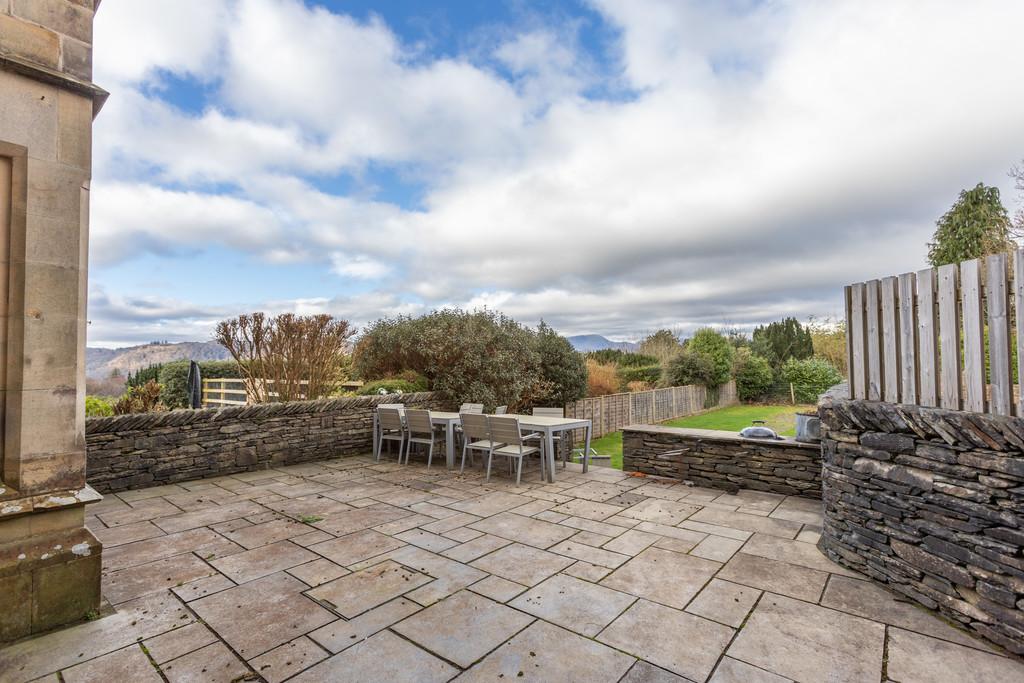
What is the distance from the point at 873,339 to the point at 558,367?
758 cm

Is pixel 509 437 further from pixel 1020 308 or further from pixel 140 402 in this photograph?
pixel 140 402

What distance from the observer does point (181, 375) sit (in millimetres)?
11484

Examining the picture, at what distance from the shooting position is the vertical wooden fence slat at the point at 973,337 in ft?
7.07

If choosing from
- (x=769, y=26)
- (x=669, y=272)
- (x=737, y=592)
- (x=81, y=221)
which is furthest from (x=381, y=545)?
(x=669, y=272)

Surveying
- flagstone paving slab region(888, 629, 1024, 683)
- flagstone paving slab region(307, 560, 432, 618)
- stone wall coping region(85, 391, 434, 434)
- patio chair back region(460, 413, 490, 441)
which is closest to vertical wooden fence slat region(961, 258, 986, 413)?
flagstone paving slab region(888, 629, 1024, 683)

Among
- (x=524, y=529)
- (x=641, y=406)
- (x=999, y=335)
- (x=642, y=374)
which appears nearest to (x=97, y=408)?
(x=524, y=529)

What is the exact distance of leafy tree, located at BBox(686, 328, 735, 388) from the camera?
18.1m

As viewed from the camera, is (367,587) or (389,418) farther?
(389,418)

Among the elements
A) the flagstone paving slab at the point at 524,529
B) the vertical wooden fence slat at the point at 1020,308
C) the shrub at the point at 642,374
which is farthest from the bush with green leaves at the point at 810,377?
the vertical wooden fence slat at the point at 1020,308

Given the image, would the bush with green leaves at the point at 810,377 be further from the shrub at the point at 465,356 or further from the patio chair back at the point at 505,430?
the patio chair back at the point at 505,430

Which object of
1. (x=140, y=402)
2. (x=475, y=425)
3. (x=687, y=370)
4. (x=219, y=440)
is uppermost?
(x=687, y=370)

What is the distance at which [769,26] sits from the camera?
5.25m

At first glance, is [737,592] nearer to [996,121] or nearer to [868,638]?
[868,638]

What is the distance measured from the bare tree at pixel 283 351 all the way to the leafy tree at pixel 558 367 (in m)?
4.50
